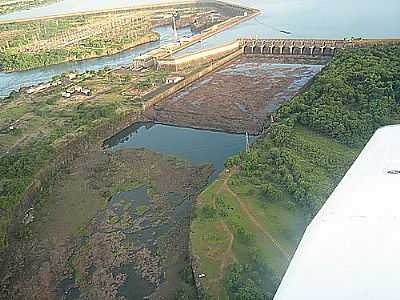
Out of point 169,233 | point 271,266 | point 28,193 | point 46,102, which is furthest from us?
point 46,102

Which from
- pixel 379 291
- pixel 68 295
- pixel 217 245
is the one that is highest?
pixel 379 291

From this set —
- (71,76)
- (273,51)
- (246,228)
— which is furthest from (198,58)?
(246,228)

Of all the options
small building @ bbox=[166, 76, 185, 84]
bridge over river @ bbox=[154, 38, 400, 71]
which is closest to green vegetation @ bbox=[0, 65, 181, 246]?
small building @ bbox=[166, 76, 185, 84]

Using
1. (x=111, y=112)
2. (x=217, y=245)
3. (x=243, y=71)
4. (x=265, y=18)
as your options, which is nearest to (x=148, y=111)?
(x=111, y=112)

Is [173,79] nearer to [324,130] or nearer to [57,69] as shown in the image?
[57,69]

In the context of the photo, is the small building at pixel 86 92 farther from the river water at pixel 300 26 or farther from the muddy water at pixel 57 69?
the river water at pixel 300 26

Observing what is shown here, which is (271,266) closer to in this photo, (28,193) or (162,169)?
(162,169)
